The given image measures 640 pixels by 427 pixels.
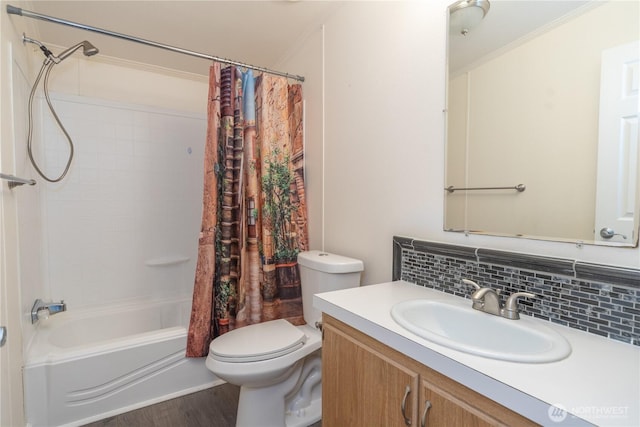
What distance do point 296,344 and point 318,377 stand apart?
0.38 m

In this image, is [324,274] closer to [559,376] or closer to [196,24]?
[559,376]

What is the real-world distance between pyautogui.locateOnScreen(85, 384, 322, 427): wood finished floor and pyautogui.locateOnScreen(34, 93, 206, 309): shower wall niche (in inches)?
39.7

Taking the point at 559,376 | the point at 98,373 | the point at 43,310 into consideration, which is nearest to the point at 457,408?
the point at 559,376

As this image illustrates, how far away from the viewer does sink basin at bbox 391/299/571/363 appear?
0.68m

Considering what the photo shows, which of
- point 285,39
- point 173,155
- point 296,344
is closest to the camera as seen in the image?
point 296,344

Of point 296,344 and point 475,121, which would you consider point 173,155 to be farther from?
point 475,121

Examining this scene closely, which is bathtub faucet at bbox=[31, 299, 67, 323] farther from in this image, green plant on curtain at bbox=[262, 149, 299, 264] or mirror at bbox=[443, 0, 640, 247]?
mirror at bbox=[443, 0, 640, 247]

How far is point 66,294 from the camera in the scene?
7.41ft

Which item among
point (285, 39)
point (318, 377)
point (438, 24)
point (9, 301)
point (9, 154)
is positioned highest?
point (285, 39)

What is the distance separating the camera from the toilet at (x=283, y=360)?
1383mm

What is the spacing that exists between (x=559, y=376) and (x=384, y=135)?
3.76 feet

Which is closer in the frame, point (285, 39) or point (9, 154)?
point (9, 154)

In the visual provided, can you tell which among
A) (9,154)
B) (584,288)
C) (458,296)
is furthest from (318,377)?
(9,154)

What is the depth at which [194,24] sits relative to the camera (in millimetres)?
1941
